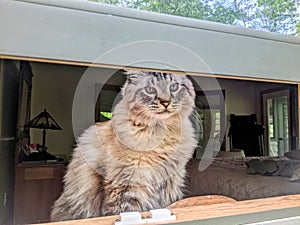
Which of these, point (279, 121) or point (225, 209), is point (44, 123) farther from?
point (279, 121)

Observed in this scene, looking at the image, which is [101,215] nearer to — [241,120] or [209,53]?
[209,53]

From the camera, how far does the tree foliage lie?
6.23 feet

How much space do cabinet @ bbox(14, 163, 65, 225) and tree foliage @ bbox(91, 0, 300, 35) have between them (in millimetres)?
1170

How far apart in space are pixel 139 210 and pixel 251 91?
1.71m

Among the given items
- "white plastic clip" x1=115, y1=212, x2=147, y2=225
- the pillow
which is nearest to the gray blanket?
the pillow

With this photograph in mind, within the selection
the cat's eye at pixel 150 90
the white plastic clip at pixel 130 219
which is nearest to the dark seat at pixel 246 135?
the cat's eye at pixel 150 90

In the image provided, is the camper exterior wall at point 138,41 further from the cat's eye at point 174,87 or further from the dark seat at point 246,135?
the dark seat at point 246,135

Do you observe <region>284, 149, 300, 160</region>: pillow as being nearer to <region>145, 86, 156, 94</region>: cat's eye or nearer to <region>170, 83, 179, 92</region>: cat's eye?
<region>170, 83, 179, 92</region>: cat's eye

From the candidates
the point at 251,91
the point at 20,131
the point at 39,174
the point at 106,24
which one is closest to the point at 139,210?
the point at 39,174

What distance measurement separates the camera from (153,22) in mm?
1695

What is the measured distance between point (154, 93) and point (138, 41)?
1.62 feet

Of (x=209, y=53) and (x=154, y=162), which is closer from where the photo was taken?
(x=209, y=53)

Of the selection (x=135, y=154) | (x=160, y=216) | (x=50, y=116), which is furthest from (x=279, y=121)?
(x=50, y=116)

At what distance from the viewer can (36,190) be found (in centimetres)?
186
